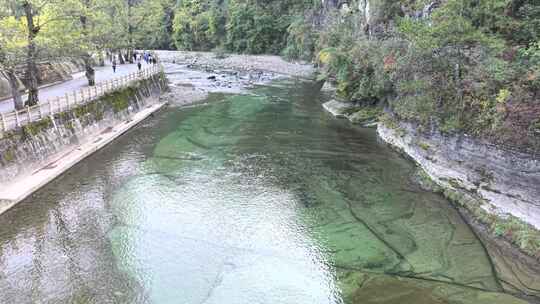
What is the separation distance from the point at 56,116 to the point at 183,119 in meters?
12.4

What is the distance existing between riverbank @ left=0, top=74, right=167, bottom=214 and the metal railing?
33cm

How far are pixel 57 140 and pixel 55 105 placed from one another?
3459mm

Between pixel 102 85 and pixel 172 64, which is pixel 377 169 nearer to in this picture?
pixel 102 85

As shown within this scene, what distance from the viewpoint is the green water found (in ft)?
45.1

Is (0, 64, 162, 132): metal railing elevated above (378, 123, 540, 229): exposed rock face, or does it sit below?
above

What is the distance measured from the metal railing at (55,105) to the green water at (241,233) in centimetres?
362

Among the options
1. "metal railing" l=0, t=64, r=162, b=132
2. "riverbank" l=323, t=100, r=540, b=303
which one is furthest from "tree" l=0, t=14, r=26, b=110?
"riverbank" l=323, t=100, r=540, b=303

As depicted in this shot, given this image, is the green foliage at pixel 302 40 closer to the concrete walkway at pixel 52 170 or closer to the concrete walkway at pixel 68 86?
the concrete walkway at pixel 68 86

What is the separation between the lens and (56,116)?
2495 centimetres

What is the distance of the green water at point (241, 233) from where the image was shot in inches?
541

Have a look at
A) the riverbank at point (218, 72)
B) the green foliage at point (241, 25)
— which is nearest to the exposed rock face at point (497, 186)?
the riverbank at point (218, 72)

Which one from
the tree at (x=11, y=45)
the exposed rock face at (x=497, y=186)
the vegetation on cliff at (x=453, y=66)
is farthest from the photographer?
the tree at (x=11, y=45)

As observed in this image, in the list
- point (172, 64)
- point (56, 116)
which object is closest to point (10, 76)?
point (56, 116)

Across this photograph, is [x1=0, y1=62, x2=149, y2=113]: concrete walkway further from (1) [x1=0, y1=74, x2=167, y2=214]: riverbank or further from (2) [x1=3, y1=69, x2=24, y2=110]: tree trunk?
(1) [x1=0, y1=74, x2=167, y2=214]: riverbank
